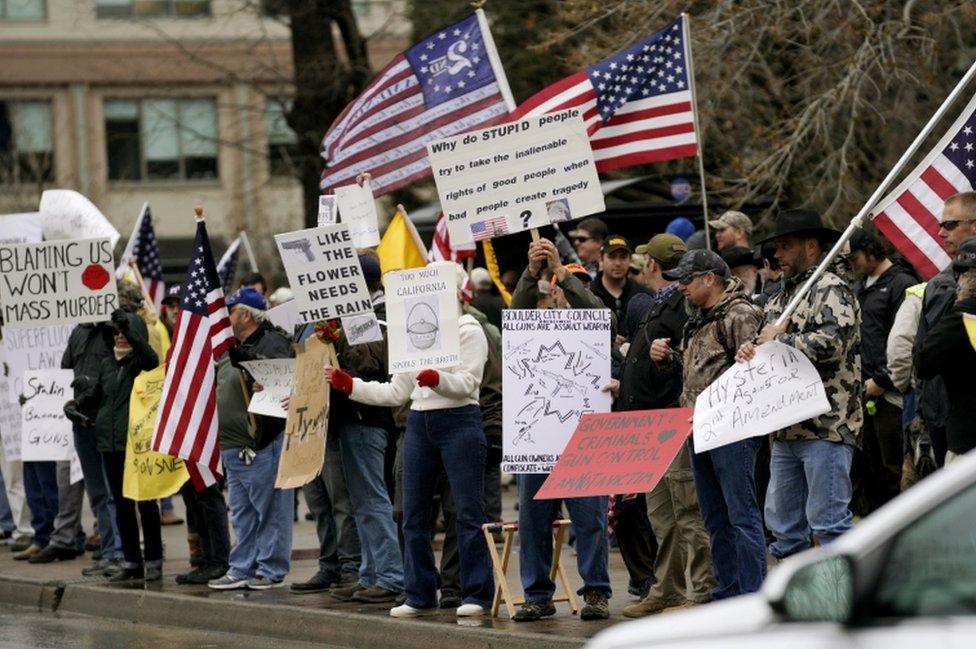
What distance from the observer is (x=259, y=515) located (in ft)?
40.6

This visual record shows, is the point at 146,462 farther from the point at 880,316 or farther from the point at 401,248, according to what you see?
the point at 880,316

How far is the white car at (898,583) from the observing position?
4242 mm

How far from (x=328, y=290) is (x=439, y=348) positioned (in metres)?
1.16

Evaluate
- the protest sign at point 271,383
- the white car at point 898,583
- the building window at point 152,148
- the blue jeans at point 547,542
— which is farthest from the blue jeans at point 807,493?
the building window at point 152,148

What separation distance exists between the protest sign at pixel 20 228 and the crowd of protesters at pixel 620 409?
2.97m

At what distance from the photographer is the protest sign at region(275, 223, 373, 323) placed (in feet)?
36.9

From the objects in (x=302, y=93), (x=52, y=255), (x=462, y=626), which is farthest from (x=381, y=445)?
(x=302, y=93)

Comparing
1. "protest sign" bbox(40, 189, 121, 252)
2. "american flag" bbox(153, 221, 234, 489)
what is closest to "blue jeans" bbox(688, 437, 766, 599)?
"american flag" bbox(153, 221, 234, 489)

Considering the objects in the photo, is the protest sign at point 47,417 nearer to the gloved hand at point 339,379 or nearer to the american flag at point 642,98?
the gloved hand at point 339,379

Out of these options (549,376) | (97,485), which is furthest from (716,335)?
(97,485)

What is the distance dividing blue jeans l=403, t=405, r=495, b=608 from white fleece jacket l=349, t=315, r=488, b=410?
6cm

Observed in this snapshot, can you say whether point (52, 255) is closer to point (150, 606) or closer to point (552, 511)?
point (150, 606)

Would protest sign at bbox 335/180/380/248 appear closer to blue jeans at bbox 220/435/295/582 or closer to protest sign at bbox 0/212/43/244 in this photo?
blue jeans at bbox 220/435/295/582

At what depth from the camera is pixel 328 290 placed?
37.0 feet
